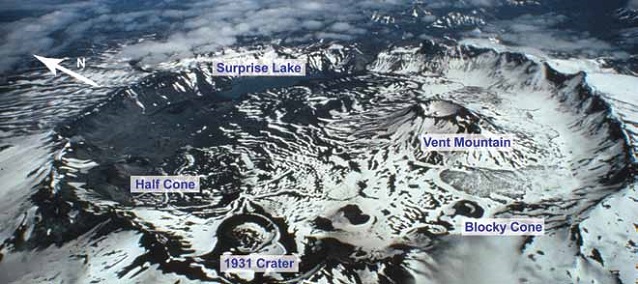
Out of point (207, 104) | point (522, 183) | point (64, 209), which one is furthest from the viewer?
point (207, 104)

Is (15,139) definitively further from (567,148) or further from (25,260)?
(567,148)

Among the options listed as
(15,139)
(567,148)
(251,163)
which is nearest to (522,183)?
(567,148)

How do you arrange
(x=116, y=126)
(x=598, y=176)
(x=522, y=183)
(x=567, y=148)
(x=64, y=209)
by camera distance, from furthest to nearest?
(x=116, y=126) < (x=567, y=148) < (x=522, y=183) < (x=598, y=176) < (x=64, y=209)

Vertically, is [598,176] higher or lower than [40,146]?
higher

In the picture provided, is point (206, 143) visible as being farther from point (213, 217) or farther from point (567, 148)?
point (567, 148)

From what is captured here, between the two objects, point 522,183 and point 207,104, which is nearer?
point 522,183

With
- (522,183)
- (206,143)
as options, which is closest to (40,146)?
(206,143)
